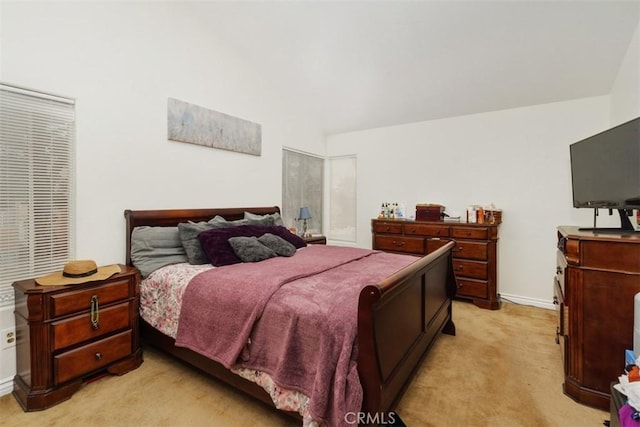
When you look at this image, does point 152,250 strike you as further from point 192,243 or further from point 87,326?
point 87,326

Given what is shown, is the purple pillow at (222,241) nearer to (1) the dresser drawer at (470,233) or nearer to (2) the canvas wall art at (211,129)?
(2) the canvas wall art at (211,129)

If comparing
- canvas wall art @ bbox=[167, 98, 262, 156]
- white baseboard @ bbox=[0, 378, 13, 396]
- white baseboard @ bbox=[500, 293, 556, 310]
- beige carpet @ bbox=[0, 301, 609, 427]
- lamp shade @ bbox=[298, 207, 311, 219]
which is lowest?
beige carpet @ bbox=[0, 301, 609, 427]

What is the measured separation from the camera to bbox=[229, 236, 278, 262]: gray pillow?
2.53 m

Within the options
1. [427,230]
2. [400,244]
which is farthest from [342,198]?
[427,230]

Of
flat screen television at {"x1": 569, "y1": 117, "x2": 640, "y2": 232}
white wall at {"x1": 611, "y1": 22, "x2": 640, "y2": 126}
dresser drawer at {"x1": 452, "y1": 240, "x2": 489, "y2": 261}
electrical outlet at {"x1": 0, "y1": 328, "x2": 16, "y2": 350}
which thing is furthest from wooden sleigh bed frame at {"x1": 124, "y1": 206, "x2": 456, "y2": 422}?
white wall at {"x1": 611, "y1": 22, "x2": 640, "y2": 126}

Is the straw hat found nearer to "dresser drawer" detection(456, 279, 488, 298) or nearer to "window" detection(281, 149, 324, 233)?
"window" detection(281, 149, 324, 233)

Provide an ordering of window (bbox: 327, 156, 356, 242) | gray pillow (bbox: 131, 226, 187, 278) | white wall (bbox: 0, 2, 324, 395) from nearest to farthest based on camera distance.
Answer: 1. white wall (bbox: 0, 2, 324, 395)
2. gray pillow (bbox: 131, 226, 187, 278)
3. window (bbox: 327, 156, 356, 242)

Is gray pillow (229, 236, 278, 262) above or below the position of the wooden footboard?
above

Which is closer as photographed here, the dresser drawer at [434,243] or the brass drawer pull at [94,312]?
the brass drawer pull at [94,312]

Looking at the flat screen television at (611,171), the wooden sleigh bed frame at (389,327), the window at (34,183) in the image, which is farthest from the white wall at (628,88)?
the window at (34,183)

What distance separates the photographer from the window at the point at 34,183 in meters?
2.00

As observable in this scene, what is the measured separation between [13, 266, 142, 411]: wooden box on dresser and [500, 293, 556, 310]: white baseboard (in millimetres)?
4131

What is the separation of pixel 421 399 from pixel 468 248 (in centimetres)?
224

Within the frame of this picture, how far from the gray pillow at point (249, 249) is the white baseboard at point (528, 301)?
10.3 feet
